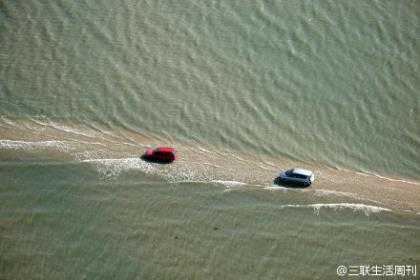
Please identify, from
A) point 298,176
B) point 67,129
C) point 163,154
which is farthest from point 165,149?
point 298,176

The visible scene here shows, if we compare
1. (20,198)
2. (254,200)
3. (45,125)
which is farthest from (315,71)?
(20,198)

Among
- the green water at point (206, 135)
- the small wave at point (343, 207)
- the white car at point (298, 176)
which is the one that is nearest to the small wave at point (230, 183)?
the green water at point (206, 135)

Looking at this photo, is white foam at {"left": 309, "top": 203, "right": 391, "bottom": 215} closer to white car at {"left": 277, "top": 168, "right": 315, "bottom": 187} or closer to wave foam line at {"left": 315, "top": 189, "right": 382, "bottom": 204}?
wave foam line at {"left": 315, "top": 189, "right": 382, "bottom": 204}

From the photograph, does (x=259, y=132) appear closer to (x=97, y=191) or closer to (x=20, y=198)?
(x=97, y=191)

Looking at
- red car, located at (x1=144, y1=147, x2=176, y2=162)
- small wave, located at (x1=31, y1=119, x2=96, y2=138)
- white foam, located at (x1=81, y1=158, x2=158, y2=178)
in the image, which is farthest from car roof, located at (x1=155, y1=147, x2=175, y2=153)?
small wave, located at (x1=31, y1=119, x2=96, y2=138)

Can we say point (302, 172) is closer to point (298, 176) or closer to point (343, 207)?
point (298, 176)

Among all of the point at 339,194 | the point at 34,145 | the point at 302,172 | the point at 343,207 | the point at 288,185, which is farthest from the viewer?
the point at 34,145
